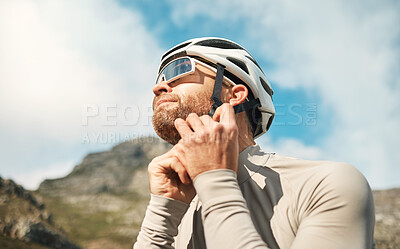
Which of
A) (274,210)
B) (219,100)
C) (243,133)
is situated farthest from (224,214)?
(219,100)

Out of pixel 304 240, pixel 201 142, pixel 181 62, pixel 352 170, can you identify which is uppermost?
pixel 181 62

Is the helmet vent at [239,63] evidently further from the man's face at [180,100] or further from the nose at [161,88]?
the nose at [161,88]

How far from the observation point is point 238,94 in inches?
257

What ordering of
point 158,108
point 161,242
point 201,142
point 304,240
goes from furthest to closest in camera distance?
1. point 158,108
2. point 161,242
3. point 201,142
4. point 304,240

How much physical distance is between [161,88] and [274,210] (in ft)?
10.5

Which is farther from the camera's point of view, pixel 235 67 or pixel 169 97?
pixel 235 67

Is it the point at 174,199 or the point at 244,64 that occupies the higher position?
the point at 244,64

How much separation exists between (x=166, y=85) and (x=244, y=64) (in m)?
1.86

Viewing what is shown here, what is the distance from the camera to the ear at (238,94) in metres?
6.40

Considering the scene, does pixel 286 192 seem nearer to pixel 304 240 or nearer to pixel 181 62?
pixel 304 240

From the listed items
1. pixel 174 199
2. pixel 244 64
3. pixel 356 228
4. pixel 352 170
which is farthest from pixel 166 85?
pixel 356 228

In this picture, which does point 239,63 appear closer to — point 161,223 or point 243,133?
point 243,133

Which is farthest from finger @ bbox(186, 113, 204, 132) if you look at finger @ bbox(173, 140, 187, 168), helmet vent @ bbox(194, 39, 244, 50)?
helmet vent @ bbox(194, 39, 244, 50)

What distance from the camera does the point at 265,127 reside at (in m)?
7.25
